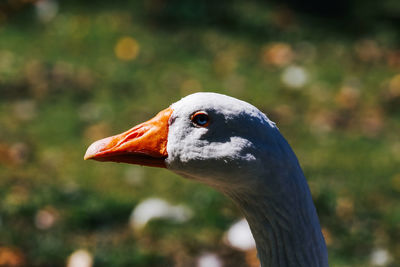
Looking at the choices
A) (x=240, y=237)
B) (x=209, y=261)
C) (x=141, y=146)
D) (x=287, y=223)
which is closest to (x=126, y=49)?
(x=240, y=237)

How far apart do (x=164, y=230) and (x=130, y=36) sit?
3.11 m

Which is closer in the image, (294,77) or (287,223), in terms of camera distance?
(287,223)

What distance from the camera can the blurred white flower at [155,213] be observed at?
3635 millimetres

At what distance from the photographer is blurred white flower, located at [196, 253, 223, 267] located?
10.8 feet

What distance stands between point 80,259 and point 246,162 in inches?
73.3

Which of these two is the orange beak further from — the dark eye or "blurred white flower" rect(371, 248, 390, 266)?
"blurred white flower" rect(371, 248, 390, 266)

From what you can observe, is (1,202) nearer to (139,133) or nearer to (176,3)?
(139,133)

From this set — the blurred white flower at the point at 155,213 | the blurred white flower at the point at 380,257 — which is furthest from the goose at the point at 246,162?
the blurred white flower at the point at 155,213

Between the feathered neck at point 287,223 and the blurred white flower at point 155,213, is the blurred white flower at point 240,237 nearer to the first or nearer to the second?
the blurred white flower at point 155,213

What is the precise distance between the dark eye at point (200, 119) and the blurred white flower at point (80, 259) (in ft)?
5.77

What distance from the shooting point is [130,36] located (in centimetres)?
617

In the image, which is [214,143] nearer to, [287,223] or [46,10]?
[287,223]

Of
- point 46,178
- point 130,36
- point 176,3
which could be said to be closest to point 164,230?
point 46,178

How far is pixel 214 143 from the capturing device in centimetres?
180
